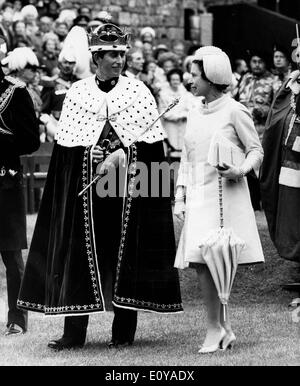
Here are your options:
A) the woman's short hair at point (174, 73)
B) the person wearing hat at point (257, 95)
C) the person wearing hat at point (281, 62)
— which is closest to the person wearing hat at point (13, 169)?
the person wearing hat at point (281, 62)

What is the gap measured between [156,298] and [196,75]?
1.56 metres

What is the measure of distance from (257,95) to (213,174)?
21.3 ft

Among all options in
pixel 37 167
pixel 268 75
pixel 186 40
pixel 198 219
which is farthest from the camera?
pixel 186 40

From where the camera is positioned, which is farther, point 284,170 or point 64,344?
point 284,170

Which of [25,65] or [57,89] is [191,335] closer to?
[25,65]

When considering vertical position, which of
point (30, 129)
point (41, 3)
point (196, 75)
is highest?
point (196, 75)

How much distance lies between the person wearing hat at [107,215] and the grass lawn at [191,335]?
278mm

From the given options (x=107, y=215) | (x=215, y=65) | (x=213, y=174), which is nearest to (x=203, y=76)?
(x=215, y=65)

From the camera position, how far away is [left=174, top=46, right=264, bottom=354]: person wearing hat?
27.7 ft

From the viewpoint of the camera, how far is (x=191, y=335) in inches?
375
